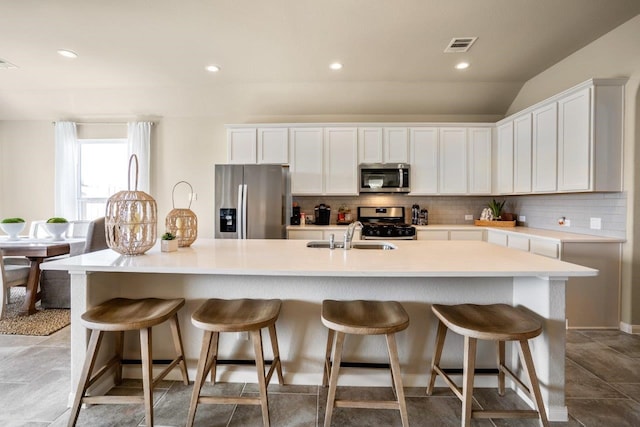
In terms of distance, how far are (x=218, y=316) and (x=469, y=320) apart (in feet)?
4.19

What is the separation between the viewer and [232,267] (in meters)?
1.65

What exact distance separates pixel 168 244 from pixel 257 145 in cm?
269

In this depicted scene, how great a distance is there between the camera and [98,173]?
5277 mm

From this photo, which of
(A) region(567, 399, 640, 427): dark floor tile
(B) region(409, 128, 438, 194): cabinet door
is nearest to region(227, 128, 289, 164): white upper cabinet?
(B) region(409, 128, 438, 194): cabinet door

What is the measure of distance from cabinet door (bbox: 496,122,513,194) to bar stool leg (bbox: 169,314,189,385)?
4107mm

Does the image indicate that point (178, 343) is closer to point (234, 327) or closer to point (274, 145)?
point (234, 327)

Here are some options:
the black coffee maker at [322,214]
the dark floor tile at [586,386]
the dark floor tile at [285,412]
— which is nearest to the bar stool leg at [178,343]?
the dark floor tile at [285,412]

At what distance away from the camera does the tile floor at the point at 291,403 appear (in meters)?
1.74

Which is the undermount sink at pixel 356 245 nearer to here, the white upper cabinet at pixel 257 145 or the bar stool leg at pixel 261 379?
the bar stool leg at pixel 261 379

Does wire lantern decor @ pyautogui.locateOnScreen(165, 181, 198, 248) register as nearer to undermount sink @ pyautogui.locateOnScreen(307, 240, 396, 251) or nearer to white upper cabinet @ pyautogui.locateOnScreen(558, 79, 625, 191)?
undermount sink @ pyautogui.locateOnScreen(307, 240, 396, 251)

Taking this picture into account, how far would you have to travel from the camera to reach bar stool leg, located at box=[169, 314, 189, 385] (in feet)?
6.34

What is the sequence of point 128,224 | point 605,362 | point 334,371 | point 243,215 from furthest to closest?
point 243,215 → point 605,362 → point 128,224 → point 334,371

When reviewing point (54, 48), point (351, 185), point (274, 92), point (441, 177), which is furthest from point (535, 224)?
point (54, 48)

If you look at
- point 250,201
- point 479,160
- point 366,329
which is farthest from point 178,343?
point 479,160
